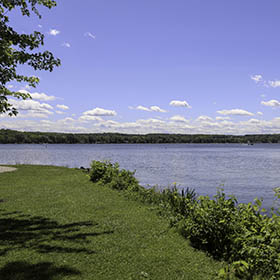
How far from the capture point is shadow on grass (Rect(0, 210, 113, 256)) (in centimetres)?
731

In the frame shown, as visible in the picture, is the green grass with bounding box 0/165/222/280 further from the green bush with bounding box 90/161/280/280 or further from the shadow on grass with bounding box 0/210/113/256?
the green bush with bounding box 90/161/280/280

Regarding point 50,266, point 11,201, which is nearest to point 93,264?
point 50,266

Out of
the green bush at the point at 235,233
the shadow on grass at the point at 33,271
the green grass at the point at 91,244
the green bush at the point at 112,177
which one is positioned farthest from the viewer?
the green bush at the point at 112,177

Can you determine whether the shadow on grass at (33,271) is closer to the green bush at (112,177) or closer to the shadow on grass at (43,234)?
the shadow on grass at (43,234)

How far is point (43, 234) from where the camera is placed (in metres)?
8.35

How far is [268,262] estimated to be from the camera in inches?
210

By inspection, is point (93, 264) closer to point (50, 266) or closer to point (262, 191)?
point (50, 266)

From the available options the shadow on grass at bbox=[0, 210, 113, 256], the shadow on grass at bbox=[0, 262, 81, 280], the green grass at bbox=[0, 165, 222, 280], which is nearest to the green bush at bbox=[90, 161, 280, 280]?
the green grass at bbox=[0, 165, 222, 280]

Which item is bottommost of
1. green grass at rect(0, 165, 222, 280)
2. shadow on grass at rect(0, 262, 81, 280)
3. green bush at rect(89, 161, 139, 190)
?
green grass at rect(0, 165, 222, 280)

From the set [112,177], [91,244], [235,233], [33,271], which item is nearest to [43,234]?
[91,244]

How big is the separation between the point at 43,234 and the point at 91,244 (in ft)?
5.64

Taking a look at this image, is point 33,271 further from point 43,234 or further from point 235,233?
point 235,233

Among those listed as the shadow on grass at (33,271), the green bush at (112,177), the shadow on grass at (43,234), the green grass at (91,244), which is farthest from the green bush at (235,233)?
the green bush at (112,177)

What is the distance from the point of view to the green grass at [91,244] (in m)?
6.16
